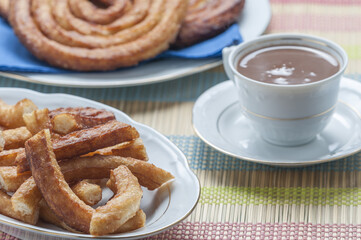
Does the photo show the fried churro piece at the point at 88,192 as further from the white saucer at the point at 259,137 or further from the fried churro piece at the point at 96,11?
the fried churro piece at the point at 96,11

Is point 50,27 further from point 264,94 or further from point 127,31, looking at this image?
point 264,94

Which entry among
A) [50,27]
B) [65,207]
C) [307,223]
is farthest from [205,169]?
[50,27]

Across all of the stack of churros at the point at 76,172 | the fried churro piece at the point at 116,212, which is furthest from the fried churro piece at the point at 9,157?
the fried churro piece at the point at 116,212

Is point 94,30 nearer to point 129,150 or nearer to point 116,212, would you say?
point 129,150

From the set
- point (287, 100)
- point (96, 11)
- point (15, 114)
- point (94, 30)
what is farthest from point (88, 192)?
point (96, 11)

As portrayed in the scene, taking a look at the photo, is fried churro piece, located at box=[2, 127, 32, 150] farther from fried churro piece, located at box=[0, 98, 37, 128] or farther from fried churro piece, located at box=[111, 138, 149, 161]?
fried churro piece, located at box=[111, 138, 149, 161]

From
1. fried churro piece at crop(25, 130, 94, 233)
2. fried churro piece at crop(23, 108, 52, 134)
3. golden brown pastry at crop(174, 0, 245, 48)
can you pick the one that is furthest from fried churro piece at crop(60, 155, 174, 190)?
golden brown pastry at crop(174, 0, 245, 48)

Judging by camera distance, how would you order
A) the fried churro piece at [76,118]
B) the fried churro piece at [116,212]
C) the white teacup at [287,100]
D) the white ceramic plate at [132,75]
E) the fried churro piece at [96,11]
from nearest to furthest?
the fried churro piece at [116,212] < the fried churro piece at [76,118] < the white teacup at [287,100] < the white ceramic plate at [132,75] < the fried churro piece at [96,11]
